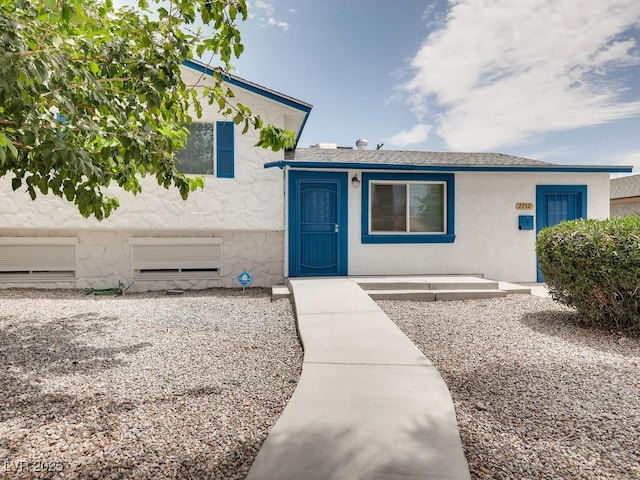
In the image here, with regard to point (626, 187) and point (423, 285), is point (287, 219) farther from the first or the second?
point (626, 187)

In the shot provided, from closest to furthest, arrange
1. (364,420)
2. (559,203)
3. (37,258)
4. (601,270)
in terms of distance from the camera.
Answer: (364,420) < (601,270) < (37,258) < (559,203)

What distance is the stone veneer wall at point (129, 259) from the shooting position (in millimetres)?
8008

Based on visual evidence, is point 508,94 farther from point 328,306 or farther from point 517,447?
point 517,447

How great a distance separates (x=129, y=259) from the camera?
26.7ft

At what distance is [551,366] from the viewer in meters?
3.47

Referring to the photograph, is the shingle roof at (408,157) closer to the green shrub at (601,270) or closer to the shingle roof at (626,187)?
the green shrub at (601,270)

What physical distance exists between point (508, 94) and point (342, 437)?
1042 cm

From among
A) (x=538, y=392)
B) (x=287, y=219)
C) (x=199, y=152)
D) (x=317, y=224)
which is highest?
(x=199, y=152)

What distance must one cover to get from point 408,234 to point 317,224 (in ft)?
7.52

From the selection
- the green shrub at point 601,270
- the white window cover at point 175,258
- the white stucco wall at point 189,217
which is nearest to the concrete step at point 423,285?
the green shrub at point 601,270

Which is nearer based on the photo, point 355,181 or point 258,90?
point 258,90

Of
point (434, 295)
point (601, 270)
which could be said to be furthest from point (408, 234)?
point (601, 270)

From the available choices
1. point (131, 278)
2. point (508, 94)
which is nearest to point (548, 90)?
point (508, 94)

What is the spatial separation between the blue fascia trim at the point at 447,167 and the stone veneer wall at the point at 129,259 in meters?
1.87
